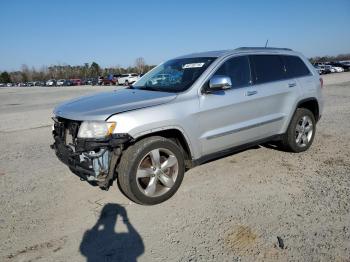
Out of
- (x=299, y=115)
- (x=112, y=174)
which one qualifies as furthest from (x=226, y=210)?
(x=299, y=115)

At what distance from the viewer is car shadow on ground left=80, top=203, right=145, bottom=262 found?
2.98 m

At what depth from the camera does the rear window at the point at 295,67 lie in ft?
18.3

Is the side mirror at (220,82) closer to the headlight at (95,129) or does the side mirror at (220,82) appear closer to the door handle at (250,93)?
the door handle at (250,93)

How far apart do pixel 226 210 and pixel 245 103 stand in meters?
1.66

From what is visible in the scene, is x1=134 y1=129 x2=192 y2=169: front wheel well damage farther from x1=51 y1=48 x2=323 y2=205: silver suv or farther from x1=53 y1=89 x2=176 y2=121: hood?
x1=53 y1=89 x2=176 y2=121: hood

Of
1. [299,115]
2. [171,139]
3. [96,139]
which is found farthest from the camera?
[299,115]

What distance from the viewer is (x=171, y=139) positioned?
14.0ft

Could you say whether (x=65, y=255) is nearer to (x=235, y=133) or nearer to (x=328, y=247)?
(x=328, y=247)

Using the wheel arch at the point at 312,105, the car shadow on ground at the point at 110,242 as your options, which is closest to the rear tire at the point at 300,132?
the wheel arch at the point at 312,105

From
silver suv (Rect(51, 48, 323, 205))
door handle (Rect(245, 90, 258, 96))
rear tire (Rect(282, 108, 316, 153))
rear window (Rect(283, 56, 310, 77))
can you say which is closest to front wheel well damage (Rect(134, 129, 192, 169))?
silver suv (Rect(51, 48, 323, 205))

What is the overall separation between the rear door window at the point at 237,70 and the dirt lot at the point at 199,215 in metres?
1.34

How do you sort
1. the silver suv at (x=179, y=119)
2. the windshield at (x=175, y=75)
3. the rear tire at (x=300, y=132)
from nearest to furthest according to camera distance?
1. the silver suv at (x=179, y=119)
2. the windshield at (x=175, y=75)
3. the rear tire at (x=300, y=132)

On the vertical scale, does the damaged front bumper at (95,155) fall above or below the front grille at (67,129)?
below

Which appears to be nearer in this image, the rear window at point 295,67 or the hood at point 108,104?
the hood at point 108,104
